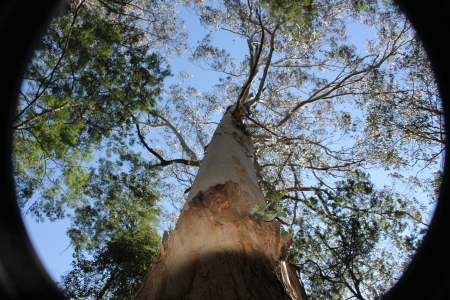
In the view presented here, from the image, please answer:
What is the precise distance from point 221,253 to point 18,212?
872 mm

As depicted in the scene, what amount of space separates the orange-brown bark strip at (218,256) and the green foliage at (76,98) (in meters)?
3.95

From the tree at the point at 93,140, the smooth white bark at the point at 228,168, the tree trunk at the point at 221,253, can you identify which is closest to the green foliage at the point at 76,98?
the tree at the point at 93,140

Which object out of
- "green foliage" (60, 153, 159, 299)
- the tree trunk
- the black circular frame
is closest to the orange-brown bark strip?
the tree trunk

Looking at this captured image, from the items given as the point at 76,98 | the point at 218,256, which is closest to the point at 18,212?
the point at 218,256

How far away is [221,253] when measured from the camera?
147cm

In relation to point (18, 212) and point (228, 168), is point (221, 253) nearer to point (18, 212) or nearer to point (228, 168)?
point (18, 212)

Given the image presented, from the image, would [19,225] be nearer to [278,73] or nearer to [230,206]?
[230,206]

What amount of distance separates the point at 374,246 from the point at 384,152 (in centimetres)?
237

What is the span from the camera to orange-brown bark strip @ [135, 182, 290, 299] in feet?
4.20

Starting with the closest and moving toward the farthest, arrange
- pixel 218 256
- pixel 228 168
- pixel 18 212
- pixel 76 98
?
pixel 18 212
pixel 218 256
pixel 228 168
pixel 76 98

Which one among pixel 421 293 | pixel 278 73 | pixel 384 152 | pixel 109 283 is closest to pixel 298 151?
pixel 384 152

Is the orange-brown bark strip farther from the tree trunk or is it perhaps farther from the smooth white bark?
the smooth white bark

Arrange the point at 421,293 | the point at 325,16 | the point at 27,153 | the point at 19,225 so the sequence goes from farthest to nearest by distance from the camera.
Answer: the point at 325,16 < the point at 27,153 < the point at 19,225 < the point at 421,293

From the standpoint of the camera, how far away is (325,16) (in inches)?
306
